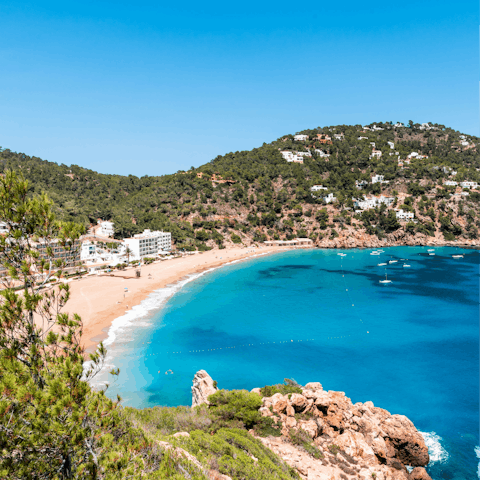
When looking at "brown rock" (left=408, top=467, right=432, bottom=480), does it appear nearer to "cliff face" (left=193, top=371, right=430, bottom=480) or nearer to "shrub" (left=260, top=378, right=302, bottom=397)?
"cliff face" (left=193, top=371, right=430, bottom=480)

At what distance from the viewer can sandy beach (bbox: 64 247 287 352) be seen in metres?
32.1

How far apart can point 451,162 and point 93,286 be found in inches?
5127

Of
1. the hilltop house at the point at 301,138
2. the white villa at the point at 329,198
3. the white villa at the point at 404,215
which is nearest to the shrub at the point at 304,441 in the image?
the white villa at the point at 404,215

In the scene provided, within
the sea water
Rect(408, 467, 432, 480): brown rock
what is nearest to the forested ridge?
the sea water

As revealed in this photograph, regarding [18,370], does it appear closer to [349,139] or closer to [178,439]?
[178,439]

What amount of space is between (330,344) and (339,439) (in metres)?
15.3

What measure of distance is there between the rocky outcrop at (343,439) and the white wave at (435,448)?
44.9 inches

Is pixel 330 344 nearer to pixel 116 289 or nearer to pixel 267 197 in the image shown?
pixel 116 289

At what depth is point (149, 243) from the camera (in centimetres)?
6850

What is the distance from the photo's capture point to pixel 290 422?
14.2m

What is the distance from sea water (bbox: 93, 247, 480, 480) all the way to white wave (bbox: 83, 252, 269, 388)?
150 mm

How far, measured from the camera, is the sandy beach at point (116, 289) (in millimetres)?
32062

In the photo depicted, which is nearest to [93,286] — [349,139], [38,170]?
[38,170]

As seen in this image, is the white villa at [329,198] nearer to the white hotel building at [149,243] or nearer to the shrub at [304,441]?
the white hotel building at [149,243]
